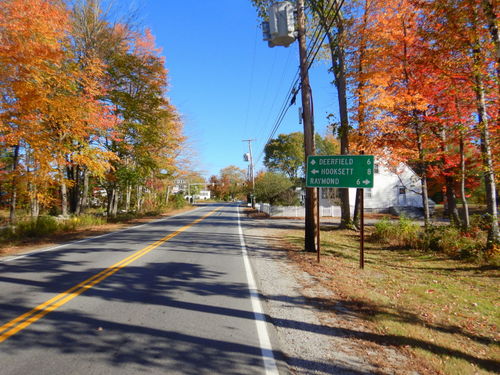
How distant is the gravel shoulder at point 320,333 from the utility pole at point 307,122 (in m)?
3.50

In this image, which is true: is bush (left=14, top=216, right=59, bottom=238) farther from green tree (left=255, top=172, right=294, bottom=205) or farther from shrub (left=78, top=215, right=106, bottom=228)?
green tree (left=255, top=172, right=294, bottom=205)

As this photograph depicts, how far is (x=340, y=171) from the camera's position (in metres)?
8.39

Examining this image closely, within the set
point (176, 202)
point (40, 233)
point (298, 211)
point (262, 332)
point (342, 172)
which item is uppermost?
point (342, 172)

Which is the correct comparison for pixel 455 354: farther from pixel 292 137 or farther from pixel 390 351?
pixel 292 137

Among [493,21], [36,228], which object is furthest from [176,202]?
[493,21]

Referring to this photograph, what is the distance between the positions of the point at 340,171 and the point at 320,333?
531 cm

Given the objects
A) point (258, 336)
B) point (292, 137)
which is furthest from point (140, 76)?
point (292, 137)

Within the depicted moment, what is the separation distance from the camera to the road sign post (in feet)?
26.2

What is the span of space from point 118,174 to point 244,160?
27.8 metres

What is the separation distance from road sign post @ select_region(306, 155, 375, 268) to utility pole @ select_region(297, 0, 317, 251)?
1.16 m

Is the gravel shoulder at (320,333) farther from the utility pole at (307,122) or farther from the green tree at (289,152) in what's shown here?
the green tree at (289,152)

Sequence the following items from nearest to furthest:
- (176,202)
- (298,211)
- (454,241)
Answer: (454,241) < (298,211) < (176,202)

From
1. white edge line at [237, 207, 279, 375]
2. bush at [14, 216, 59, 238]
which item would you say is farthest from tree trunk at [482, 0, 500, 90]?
bush at [14, 216, 59, 238]

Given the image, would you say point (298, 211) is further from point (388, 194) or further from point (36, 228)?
point (36, 228)
